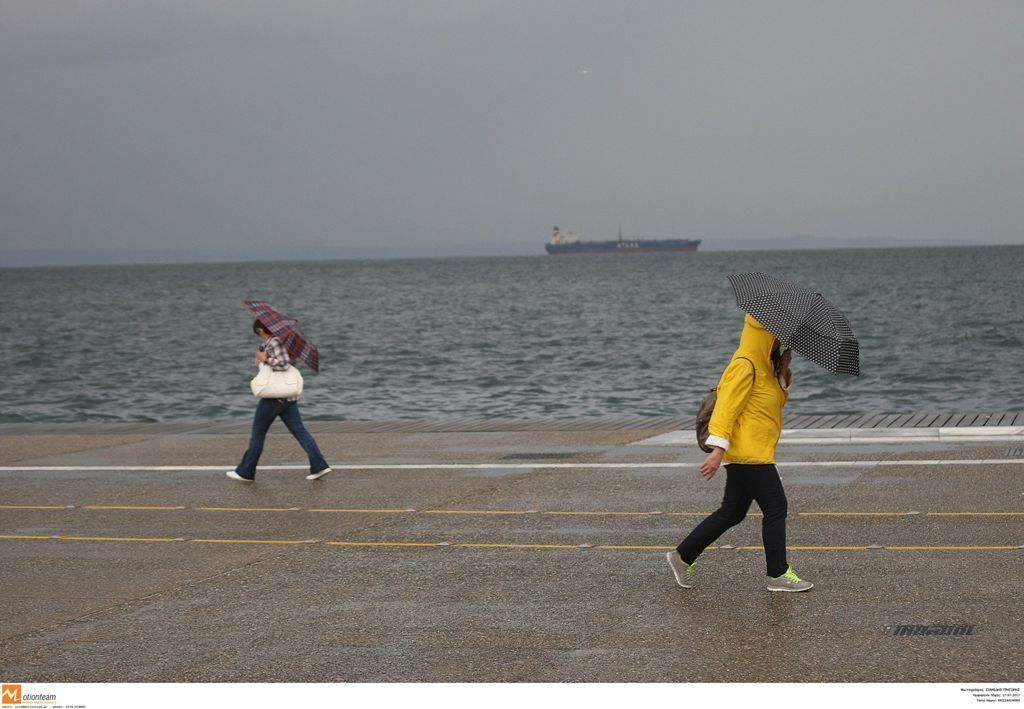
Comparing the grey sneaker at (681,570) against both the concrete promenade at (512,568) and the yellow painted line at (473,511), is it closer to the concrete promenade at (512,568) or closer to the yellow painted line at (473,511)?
the concrete promenade at (512,568)

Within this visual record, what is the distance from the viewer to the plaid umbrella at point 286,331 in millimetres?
10977

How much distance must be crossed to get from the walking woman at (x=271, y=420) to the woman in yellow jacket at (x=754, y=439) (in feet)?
16.5

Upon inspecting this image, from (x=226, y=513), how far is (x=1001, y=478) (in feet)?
19.0

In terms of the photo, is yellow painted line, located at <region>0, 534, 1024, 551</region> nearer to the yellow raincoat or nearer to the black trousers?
the black trousers

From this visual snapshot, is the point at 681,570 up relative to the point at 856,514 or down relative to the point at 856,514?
up

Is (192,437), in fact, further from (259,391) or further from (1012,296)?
(1012,296)

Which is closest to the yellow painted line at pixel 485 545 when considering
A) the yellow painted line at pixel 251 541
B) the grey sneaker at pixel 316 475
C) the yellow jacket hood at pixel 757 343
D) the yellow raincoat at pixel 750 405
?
the yellow painted line at pixel 251 541

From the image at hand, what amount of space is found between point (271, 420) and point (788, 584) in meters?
5.66

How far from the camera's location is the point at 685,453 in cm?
1211

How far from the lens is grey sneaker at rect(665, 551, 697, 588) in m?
7.04

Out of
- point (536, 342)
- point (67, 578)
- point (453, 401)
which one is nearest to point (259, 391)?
point (67, 578)

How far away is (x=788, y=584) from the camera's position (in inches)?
268

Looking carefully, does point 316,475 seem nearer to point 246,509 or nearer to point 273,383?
point 273,383

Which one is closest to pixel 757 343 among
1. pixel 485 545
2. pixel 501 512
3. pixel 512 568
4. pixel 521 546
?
pixel 512 568
